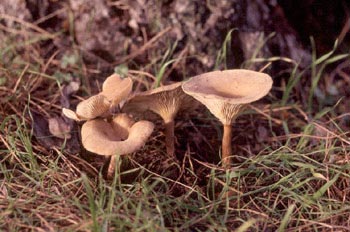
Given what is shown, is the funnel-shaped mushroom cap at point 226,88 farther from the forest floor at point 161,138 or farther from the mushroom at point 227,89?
the forest floor at point 161,138

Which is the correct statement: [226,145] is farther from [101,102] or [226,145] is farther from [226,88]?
[101,102]

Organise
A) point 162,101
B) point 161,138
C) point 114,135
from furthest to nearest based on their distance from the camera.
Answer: point 161,138 → point 162,101 → point 114,135

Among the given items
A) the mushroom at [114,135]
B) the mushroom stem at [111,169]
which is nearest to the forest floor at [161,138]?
the mushroom stem at [111,169]

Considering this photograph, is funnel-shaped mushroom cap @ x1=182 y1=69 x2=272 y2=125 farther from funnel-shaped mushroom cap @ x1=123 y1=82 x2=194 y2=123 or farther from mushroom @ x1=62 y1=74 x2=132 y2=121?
mushroom @ x1=62 y1=74 x2=132 y2=121

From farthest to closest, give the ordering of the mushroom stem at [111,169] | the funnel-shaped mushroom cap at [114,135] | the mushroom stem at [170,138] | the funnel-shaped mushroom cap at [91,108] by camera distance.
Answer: the mushroom stem at [170,138] < the mushroom stem at [111,169] < the funnel-shaped mushroom cap at [91,108] < the funnel-shaped mushroom cap at [114,135]

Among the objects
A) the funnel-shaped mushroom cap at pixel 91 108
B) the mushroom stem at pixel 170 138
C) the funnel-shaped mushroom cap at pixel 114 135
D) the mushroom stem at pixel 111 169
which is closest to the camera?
the funnel-shaped mushroom cap at pixel 114 135

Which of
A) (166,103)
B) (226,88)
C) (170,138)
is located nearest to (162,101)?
(166,103)
